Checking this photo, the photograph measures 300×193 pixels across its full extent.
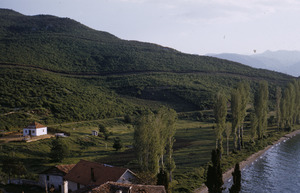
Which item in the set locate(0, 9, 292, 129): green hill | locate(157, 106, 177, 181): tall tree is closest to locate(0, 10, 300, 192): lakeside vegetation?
locate(0, 9, 292, 129): green hill

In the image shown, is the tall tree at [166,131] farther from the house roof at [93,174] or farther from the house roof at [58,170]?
the house roof at [58,170]

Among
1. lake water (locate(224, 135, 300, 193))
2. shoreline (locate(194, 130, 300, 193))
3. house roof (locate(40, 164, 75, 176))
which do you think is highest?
house roof (locate(40, 164, 75, 176))

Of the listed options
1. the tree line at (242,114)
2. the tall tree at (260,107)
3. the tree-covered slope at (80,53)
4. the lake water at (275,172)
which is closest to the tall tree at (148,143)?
the tree line at (242,114)

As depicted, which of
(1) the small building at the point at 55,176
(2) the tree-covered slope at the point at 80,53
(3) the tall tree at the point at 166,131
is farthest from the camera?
(2) the tree-covered slope at the point at 80,53

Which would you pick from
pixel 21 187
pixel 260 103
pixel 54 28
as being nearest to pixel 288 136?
pixel 260 103

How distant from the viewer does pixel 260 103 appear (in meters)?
64.2

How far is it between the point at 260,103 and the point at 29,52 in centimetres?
10802

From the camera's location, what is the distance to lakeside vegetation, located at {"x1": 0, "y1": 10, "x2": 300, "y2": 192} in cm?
5300

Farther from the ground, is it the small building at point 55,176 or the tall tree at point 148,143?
the tall tree at point 148,143

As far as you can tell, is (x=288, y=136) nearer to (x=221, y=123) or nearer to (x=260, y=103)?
(x=260, y=103)

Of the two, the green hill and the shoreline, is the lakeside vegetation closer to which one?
the green hill

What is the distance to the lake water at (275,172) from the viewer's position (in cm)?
4016

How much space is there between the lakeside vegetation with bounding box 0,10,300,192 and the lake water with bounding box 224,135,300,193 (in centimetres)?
347

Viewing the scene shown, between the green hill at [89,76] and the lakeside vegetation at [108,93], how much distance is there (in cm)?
42
